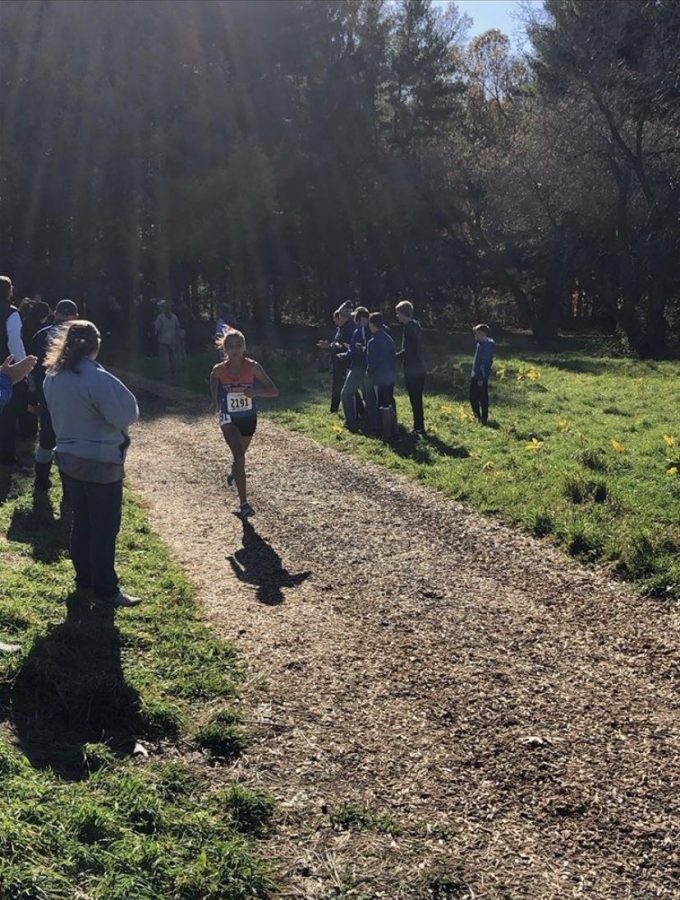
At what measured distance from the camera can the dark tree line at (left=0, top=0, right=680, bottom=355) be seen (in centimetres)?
3048

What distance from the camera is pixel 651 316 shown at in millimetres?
32875

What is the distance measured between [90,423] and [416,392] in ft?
28.1

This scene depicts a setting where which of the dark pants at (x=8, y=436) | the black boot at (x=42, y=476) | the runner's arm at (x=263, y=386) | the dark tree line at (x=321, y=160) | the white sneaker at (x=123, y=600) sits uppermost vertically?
the dark tree line at (x=321, y=160)

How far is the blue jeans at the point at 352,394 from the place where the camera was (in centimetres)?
1559

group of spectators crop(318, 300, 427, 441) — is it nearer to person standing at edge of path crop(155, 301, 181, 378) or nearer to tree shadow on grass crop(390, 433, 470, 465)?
tree shadow on grass crop(390, 433, 470, 465)

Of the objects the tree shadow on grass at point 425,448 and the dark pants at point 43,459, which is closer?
the dark pants at point 43,459

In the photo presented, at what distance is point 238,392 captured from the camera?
9703 mm

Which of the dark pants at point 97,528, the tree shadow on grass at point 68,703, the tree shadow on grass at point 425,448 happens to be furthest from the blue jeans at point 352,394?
the tree shadow on grass at point 68,703

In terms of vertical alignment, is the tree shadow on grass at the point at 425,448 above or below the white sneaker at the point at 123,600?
above

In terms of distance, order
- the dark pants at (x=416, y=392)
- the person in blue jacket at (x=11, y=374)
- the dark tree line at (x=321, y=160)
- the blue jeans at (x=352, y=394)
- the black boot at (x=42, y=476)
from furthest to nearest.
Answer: the dark tree line at (x=321, y=160)
the blue jeans at (x=352, y=394)
the dark pants at (x=416, y=392)
the black boot at (x=42, y=476)
the person in blue jacket at (x=11, y=374)

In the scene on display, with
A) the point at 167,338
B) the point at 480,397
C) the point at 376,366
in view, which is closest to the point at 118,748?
the point at 376,366

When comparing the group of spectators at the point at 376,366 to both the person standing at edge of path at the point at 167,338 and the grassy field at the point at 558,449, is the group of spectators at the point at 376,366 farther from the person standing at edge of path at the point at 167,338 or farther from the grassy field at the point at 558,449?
the person standing at edge of path at the point at 167,338

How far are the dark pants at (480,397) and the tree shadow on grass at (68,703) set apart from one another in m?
10.8

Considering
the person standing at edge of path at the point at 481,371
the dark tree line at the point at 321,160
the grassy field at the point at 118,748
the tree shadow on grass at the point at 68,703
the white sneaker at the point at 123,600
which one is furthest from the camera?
the dark tree line at the point at 321,160
